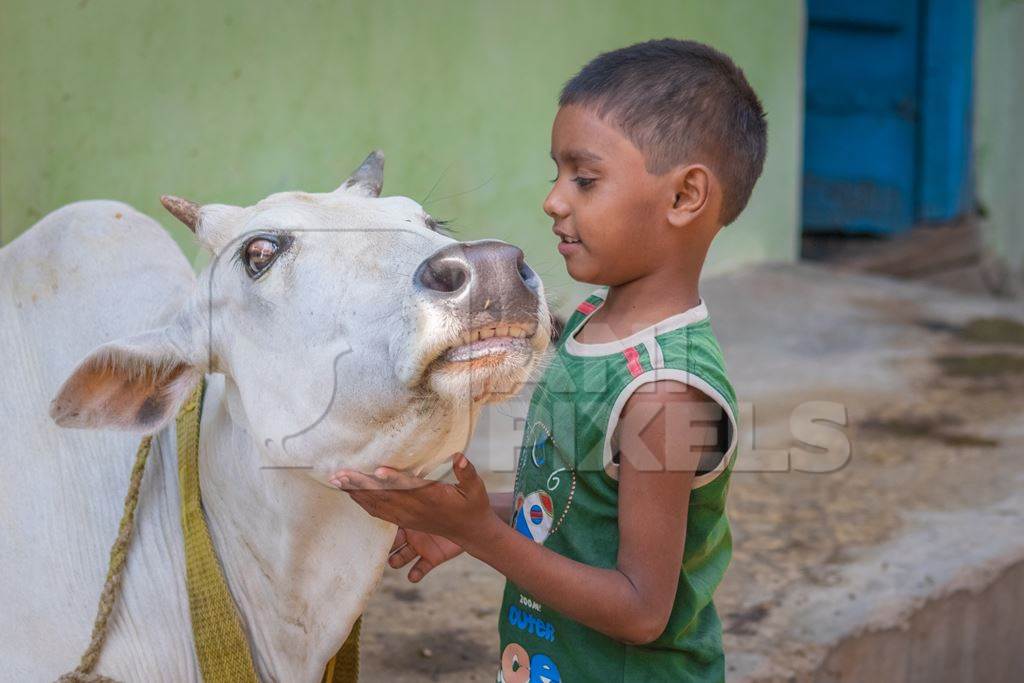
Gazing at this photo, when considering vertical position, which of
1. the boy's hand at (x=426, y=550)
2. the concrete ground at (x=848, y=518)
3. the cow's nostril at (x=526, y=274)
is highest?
the cow's nostril at (x=526, y=274)

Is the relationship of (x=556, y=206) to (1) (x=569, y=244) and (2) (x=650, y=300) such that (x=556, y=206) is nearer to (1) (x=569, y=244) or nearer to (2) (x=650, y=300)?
(1) (x=569, y=244)

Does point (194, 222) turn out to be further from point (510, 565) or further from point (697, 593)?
point (697, 593)

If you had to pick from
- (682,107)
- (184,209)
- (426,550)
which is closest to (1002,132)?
(682,107)

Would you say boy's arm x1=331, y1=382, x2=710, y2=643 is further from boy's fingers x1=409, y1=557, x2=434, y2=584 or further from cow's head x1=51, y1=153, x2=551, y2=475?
boy's fingers x1=409, y1=557, x2=434, y2=584

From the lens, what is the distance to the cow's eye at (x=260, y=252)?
1833 mm

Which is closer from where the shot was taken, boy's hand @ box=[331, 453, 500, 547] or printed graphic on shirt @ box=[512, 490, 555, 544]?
boy's hand @ box=[331, 453, 500, 547]

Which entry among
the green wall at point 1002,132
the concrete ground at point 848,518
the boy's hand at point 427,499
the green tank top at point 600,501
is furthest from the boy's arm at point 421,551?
the green wall at point 1002,132

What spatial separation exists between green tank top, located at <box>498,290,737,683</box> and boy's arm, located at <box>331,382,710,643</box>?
0.04m

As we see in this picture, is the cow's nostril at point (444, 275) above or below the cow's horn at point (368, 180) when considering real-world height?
below

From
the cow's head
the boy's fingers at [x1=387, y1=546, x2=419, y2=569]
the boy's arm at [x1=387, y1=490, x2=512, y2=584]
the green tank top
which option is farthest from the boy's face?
the boy's fingers at [x1=387, y1=546, x2=419, y2=569]

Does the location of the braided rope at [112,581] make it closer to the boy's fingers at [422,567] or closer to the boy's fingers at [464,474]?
the boy's fingers at [422,567]

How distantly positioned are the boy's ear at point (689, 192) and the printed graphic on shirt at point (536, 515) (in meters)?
0.49

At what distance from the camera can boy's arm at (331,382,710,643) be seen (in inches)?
70.0

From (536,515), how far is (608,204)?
0.52 metres
